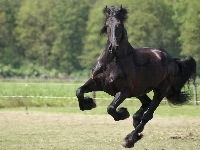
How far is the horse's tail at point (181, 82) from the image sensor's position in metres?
10.9

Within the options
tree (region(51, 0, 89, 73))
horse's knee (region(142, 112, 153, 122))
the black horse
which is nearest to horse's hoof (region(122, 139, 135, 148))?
the black horse

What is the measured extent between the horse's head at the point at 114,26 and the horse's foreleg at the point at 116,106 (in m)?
0.67

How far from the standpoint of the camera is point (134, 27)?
184ft

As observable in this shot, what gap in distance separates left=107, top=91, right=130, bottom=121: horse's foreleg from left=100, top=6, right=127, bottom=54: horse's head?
0.67 metres

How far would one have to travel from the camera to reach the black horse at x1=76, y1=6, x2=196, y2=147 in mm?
8805

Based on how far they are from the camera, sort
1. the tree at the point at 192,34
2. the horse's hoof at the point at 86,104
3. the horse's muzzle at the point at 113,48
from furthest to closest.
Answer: the tree at the point at 192,34 → the horse's hoof at the point at 86,104 → the horse's muzzle at the point at 113,48

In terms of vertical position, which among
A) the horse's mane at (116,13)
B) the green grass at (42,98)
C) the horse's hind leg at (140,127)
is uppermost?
the horse's mane at (116,13)

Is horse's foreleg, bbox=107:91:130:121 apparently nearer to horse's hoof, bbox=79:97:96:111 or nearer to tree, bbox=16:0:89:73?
horse's hoof, bbox=79:97:96:111

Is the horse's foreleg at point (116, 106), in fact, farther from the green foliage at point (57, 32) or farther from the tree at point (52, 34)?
the tree at point (52, 34)

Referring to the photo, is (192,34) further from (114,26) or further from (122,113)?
(114,26)

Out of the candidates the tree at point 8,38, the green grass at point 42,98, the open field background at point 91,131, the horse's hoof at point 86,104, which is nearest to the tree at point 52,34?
the tree at point 8,38

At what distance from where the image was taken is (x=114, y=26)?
28.7 feet

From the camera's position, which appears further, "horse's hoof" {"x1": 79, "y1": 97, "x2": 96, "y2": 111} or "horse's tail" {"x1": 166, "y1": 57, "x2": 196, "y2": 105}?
"horse's tail" {"x1": 166, "y1": 57, "x2": 196, "y2": 105}

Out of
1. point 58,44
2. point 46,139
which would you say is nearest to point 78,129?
point 46,139
